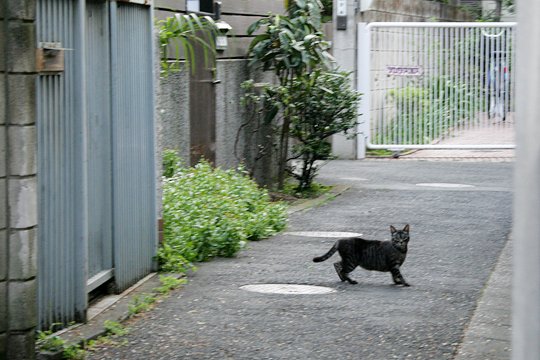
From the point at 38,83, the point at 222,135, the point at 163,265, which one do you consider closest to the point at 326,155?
the point at 222,135

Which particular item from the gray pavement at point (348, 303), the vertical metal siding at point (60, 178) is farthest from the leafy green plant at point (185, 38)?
the vertical metal siding at point (60, 178)

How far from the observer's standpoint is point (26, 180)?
6602 mm

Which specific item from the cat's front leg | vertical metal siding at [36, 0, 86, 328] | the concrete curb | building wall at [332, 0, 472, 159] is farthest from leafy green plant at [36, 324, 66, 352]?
building wall at [332, 0, 472, 159]

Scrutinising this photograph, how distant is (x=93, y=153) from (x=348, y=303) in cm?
215

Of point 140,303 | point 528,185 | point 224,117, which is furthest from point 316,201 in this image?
point 528,185

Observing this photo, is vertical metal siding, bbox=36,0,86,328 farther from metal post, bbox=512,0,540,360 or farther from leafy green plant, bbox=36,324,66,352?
→ metal post, bbox=512,0,540,360

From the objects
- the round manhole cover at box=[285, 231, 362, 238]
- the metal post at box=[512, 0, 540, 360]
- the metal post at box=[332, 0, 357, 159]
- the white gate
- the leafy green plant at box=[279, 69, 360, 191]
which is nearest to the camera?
the metal post at box=[512, 0, 540, 360]

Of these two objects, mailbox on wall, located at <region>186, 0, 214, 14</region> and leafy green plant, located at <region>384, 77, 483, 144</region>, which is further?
leafy green plant, located at <region>384, 77, 483, 144</region>

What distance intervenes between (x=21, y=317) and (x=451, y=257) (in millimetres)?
5010

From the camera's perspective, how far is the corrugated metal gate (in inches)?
284

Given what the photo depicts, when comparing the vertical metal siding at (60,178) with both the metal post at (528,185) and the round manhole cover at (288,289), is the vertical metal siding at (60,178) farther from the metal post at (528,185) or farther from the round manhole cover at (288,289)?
the metal post at (528,185)

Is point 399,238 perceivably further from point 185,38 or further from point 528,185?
point 528,185

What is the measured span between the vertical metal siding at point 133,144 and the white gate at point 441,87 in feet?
36.5

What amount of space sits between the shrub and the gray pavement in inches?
7.8
